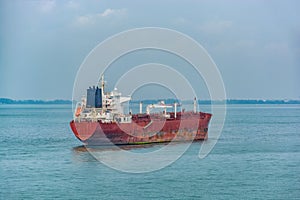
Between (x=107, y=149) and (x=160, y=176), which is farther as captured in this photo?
(x=107, y=149)

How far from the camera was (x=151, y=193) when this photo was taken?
15.4 metres

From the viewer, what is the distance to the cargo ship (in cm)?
2436

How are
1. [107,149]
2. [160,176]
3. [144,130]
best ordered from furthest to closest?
[144,130]
[107,149]
[160,176]

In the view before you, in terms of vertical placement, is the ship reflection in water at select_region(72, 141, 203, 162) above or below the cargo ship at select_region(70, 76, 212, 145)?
below

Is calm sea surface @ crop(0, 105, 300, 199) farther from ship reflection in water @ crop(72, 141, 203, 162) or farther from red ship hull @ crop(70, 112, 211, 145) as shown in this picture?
red ship hull @ crop(70, 112, 211, 145)

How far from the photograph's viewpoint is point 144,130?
26.0 m

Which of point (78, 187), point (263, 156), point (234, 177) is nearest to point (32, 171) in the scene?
point (78, 187)

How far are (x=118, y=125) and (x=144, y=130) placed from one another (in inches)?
71.4

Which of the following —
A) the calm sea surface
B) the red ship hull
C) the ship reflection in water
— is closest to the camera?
the calm sea surface

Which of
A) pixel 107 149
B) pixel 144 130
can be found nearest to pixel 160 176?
pixel 107 149

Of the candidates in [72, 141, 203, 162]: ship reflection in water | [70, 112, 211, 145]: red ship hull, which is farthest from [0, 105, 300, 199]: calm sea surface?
[70, 112, 211, 145]: red ship hull

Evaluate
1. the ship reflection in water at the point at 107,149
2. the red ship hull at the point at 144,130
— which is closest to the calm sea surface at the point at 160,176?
the ship reflection in water at the point at 107,149

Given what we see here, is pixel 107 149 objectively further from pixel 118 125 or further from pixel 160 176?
pixel 160 176

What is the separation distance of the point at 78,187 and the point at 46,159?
5.60 metres
